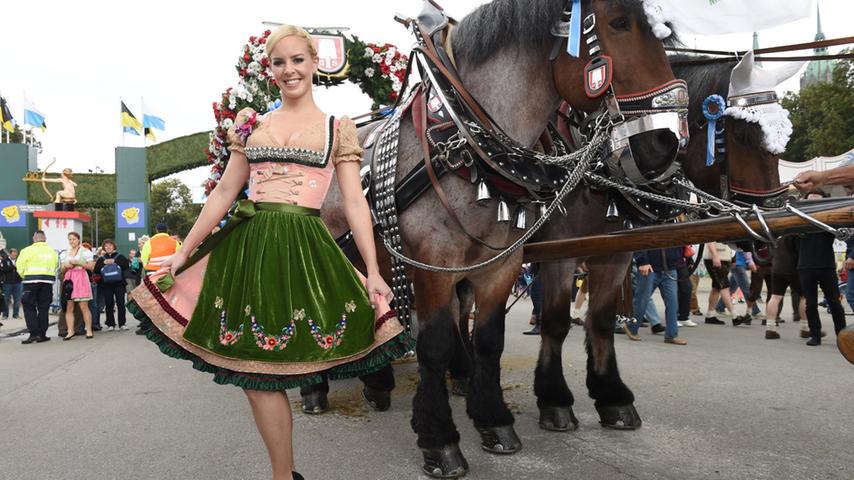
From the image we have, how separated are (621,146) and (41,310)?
10.5 meters

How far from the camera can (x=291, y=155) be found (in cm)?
226

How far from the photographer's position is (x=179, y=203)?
68750mm

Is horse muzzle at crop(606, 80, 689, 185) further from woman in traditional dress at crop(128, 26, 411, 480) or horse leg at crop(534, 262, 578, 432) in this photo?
horse leg at crop(534, 262, 578, 432)

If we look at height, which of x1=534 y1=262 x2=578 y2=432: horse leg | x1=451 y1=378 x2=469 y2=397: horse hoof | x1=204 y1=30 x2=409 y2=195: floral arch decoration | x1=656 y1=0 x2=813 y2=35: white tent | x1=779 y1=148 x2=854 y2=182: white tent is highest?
x1=779 y1=148 x2=854 y2=182: white tent

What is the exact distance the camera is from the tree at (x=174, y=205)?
64.5 metres

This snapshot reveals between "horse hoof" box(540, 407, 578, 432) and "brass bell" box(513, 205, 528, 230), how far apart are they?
1350mm

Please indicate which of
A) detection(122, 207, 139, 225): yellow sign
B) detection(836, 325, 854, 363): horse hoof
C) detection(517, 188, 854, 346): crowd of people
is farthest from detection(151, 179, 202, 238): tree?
detection(836, 325, 854, 363): horse hoof

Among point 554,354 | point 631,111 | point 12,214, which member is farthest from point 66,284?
point 12,214

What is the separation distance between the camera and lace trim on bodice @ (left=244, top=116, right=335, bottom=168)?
226 cm

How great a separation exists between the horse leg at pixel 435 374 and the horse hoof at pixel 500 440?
288 mm

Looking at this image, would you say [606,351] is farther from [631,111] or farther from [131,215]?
[131,215]

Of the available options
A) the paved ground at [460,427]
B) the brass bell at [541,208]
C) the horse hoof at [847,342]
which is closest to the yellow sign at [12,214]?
the paved ground at [460,427]

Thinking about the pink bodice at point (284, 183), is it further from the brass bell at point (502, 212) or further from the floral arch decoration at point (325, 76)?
the floral arch decoration at point (325, 76)

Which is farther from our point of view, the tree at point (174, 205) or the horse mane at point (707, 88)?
the tree at point (174, 205)
